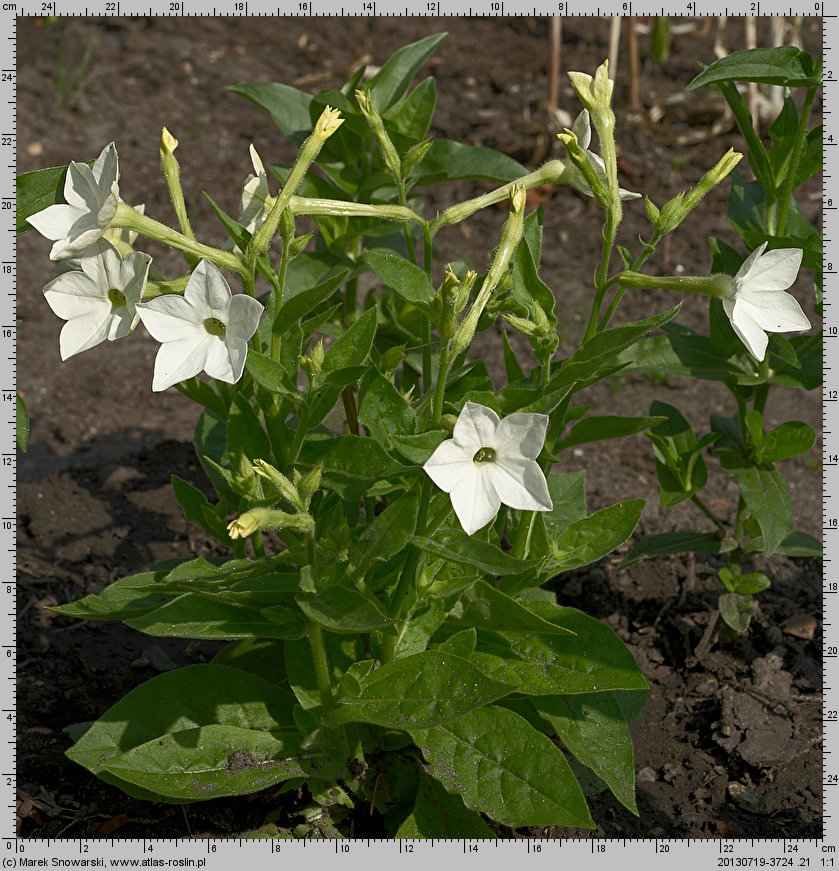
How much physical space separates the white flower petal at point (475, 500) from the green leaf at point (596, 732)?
81cm

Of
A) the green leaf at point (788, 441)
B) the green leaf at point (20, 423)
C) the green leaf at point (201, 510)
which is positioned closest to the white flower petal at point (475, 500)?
the green leaf at point (201, 510)

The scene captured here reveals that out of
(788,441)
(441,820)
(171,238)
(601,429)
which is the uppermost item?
(171,238)

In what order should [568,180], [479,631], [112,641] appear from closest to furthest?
[568,180] → [479,631] → [112,641]

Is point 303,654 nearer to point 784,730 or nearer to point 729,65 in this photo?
point 784,730

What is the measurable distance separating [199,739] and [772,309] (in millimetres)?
1537

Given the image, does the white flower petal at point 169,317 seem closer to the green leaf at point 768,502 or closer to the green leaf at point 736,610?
the green leaf at point 768,502

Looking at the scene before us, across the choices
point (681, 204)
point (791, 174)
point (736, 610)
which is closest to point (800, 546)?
point (736, 610)

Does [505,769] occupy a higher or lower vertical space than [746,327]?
lower

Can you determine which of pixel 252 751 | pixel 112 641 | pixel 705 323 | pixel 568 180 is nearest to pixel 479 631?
pixel 252 751

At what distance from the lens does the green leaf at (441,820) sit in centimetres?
251

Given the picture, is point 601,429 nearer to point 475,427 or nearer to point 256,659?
point 475,427

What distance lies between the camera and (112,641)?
3.30 metres

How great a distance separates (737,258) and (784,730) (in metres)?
1.28

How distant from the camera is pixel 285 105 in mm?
3125
